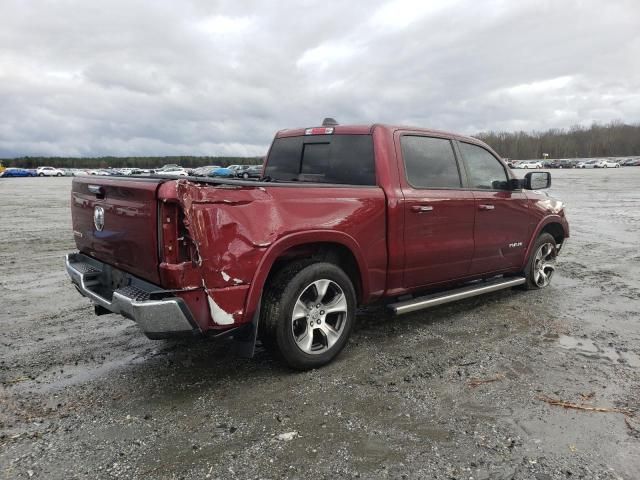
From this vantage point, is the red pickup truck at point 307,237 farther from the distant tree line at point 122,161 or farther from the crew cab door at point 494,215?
the distant tree line at point 122,161

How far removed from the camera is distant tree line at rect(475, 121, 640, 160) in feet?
453

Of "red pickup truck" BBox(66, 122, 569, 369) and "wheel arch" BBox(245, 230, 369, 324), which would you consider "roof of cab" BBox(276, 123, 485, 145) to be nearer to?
"red pickup truck" BBox(66, 122, 569, 369)

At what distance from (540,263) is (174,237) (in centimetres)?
494

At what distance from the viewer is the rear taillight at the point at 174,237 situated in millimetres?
3141

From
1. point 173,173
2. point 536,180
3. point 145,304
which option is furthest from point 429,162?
point 173,173

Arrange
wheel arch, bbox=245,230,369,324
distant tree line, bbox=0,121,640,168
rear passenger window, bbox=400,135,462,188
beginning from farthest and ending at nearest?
1. distant tree line, bbox=0,121,640,168
2. rear passenger window, bbox=400,135,462,188
3. wheel arch, bbox=245,230,369,324

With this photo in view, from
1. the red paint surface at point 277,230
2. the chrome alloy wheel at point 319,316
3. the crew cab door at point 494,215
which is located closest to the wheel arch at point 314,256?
the red paint surface at point 277,230

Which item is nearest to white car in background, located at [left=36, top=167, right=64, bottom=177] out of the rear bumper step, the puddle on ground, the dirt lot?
the dirt lot

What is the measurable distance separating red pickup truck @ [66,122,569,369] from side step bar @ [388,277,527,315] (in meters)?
0.02

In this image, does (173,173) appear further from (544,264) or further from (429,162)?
(544,264)

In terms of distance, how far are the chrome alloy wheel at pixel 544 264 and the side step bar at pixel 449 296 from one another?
0.51 metres

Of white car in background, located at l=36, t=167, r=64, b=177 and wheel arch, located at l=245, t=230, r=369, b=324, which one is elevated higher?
white car in background, located at l=36, t=167, r=64, b=177

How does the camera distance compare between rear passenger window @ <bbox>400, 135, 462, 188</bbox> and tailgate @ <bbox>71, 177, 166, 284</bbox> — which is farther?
rear passenger window @ <bbox>400, 135, 462, 188</bbox>

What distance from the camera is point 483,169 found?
5.46 metres
